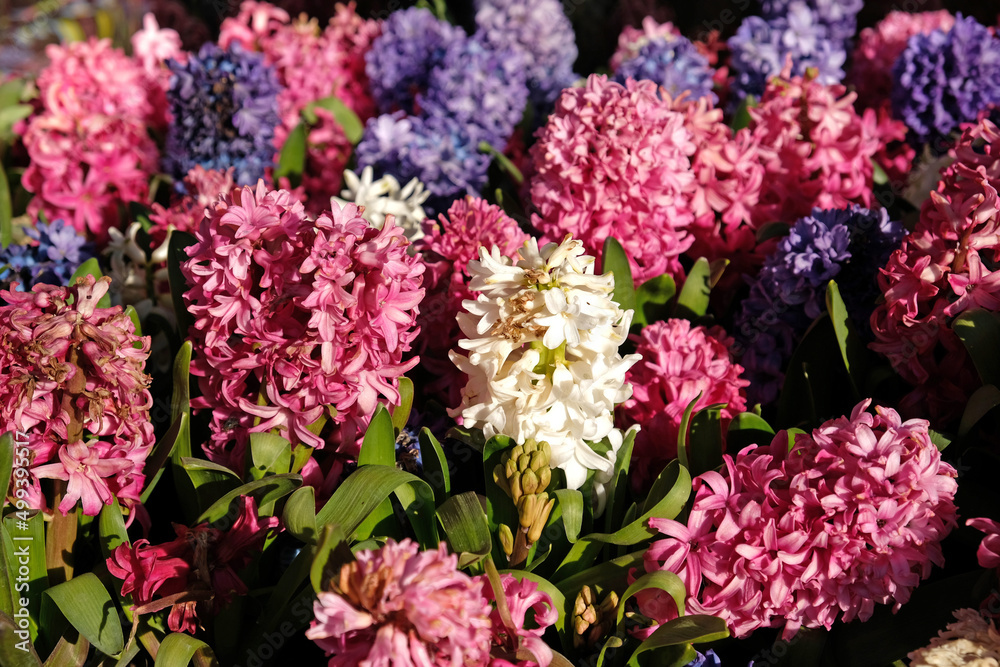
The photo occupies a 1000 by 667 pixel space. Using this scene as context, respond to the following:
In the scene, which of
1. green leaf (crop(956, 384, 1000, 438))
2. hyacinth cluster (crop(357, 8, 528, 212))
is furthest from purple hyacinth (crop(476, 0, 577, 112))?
green leaf (crop(956, 384, 1000, 438))

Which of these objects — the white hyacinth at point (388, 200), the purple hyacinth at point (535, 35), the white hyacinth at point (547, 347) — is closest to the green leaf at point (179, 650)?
the white hyacinth at point (547, 347)

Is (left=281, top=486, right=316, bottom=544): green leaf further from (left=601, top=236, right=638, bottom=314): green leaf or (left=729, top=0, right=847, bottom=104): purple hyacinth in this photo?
(left=729, top=0, right=847, bottom=104): purple hyacinth

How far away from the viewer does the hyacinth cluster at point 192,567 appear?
120 centimetres

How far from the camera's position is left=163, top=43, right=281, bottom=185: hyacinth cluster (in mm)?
2121

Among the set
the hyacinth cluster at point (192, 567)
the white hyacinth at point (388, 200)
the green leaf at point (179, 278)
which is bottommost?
the hyacinth cluster at point (192, 567)

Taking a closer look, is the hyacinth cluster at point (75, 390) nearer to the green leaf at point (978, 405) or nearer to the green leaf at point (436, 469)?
the green leaf at point (436, 469)

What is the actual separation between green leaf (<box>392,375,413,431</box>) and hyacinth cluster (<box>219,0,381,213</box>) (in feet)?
3.21

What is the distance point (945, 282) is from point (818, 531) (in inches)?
21.5

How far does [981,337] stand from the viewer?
1.34 metres

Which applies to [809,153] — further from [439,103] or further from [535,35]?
[535,35]

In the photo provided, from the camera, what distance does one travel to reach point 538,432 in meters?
1.28

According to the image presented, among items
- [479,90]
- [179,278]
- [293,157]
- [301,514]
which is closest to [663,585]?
[301,514]

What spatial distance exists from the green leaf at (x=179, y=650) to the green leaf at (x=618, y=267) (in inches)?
39.0

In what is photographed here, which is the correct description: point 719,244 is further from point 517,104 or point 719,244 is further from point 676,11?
point 676,11
